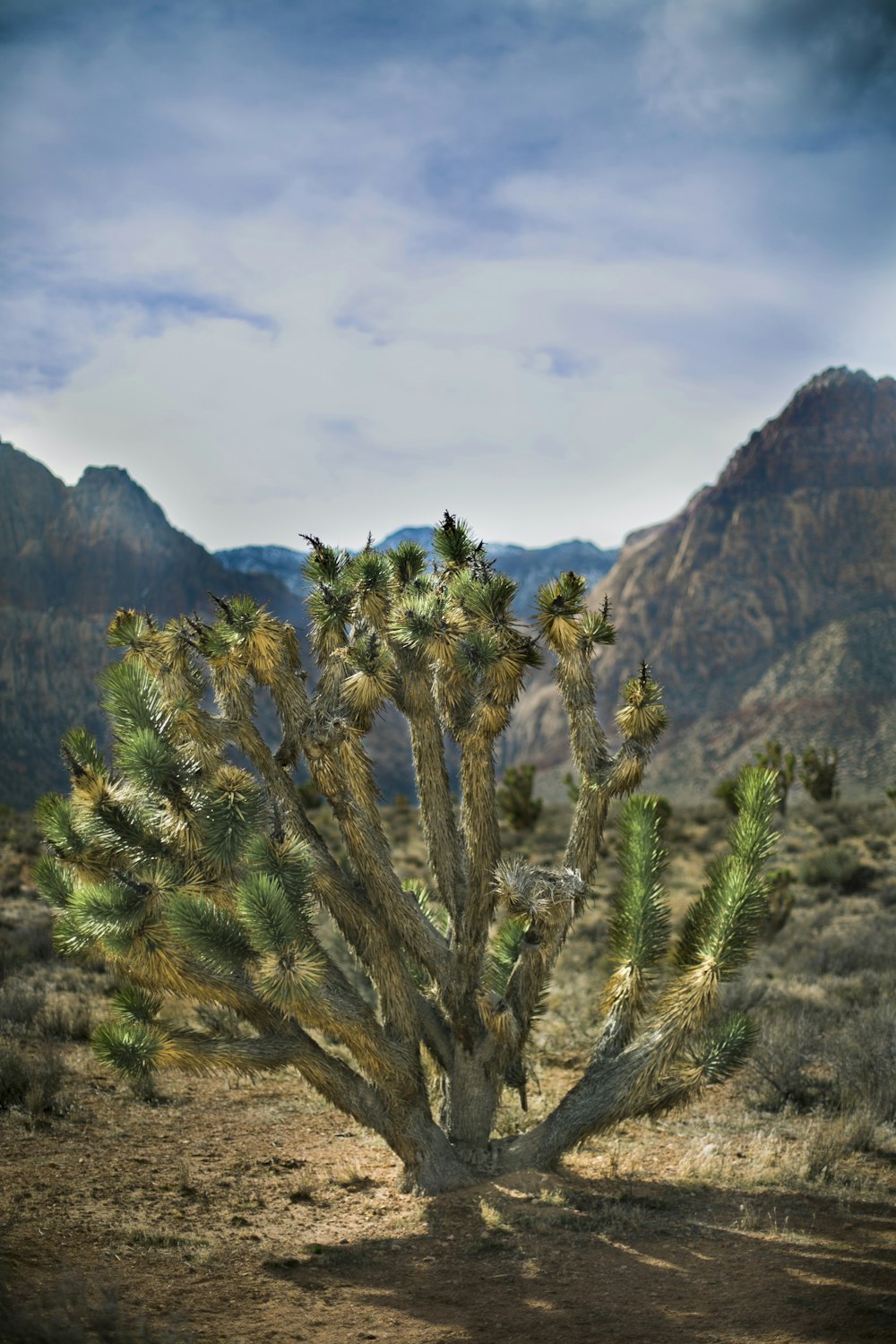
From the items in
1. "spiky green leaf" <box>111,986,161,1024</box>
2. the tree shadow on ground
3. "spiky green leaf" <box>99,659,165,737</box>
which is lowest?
the tree shadow on ground

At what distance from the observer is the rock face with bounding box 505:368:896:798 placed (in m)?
61.8

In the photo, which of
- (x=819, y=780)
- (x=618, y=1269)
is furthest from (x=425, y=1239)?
(x=819, y=780)

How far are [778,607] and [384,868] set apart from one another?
76.7 m

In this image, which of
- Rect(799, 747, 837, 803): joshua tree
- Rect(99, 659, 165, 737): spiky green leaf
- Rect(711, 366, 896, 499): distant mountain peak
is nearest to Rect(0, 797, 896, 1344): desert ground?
Rect(99, 659, 165, 737): spiky green leaf

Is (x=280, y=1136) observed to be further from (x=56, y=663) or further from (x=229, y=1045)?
(x=56, y=663)

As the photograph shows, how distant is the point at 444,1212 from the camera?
22.9 feet

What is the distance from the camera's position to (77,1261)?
5828 millimetres

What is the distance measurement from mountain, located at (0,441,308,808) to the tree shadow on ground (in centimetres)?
4325

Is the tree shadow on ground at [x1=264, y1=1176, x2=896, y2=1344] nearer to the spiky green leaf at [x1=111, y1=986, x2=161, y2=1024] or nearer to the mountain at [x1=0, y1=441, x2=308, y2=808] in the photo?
the spiky green leaf at [x1=111, y1=986, x2=161, y2=1024]

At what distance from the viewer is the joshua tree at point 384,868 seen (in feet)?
23.1

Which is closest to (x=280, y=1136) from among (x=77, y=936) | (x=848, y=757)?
(x=77, y=936)

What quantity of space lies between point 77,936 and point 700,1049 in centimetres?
483

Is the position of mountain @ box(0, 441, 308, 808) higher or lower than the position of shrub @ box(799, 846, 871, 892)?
higher

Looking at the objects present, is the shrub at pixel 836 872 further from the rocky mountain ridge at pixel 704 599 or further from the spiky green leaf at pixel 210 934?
the rocky mountain ridge at pixel 704 599
